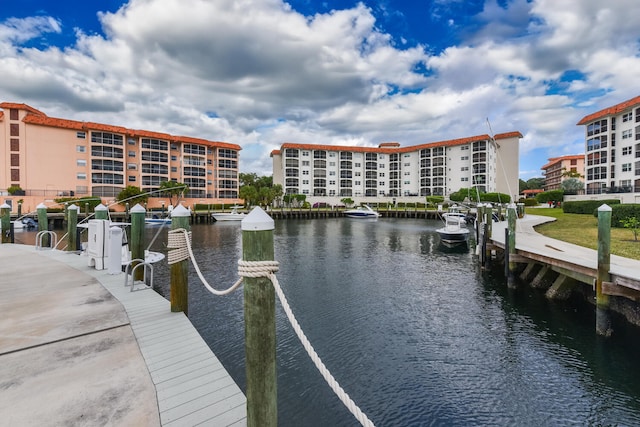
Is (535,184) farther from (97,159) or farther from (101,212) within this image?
(101,212)

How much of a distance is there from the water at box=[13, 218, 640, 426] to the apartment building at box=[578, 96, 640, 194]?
4930cm

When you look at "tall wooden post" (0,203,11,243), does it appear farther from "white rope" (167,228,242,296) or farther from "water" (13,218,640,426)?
"white rope" (167,228,242,296)

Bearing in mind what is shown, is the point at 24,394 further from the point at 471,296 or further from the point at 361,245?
the point at 361,245

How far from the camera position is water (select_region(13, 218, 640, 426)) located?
6.43 meters

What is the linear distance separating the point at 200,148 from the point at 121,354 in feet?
256

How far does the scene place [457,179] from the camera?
268 feet

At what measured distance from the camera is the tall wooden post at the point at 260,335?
277 centimetres

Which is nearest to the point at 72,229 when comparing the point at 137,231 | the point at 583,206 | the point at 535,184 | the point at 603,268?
the point at 137,231

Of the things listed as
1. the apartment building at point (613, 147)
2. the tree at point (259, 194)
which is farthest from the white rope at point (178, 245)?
the tree at point (259, 194)

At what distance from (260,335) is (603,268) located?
10335mm

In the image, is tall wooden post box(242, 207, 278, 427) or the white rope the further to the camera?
the white rope

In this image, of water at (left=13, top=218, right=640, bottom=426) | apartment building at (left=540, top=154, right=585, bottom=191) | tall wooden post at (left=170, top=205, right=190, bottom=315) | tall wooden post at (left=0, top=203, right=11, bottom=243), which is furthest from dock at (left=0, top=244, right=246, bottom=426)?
apartment building at (left=540, top=154, right=585, bottom=191)

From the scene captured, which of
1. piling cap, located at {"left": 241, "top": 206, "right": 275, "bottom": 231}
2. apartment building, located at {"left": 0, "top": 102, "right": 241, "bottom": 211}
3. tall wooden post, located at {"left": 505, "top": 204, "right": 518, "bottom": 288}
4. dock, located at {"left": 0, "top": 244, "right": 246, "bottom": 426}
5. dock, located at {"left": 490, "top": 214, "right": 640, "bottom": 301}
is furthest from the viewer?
apartment building, located at {"left": 0, "top": 102, "right": 241, "bottom": 211}

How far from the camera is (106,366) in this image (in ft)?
13.9
